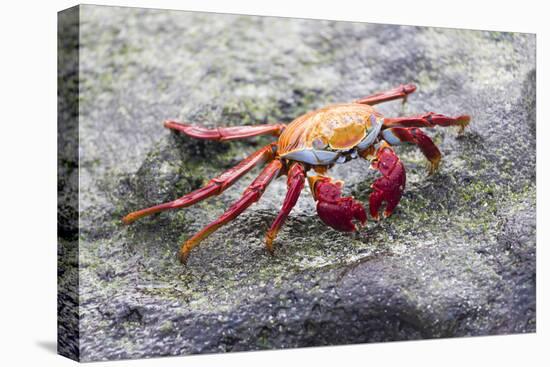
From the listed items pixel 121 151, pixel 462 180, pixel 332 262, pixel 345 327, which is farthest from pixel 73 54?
pixel 462 180

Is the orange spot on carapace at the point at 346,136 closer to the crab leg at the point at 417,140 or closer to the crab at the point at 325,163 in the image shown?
the crab at the point at 325,163

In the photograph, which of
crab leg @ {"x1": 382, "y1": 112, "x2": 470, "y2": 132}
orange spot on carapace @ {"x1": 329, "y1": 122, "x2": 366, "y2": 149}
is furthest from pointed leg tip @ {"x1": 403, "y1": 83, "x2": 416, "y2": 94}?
orange spot on carapace @ {"x1": 329, "y1": 122, "x2": 366, "y2": 149}

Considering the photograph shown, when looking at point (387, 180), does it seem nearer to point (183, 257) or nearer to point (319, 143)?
point (319, 143)

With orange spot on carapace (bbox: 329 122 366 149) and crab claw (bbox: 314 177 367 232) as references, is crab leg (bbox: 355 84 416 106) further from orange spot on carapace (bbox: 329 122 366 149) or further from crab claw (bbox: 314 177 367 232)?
crab claw (bbox: 314 177 367 232)

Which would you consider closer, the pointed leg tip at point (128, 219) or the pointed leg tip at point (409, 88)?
the pointed leg tip at point (128, 219)

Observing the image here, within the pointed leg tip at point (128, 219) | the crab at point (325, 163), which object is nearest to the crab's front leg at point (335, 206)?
the crab at point (325, 163)

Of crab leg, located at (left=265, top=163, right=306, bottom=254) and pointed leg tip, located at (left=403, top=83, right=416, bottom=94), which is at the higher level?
pointed leg tip, located at (left=403, top=83, right=416, bottom=94)

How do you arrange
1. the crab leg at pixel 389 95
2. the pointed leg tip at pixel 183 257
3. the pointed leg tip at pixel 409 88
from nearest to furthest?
the pointed leg tip at pixel 183 257 < the crab leg at pixel 389 95 < the pointed leg tip at pixel 409 88

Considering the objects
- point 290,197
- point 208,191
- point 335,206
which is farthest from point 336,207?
point 208,191
